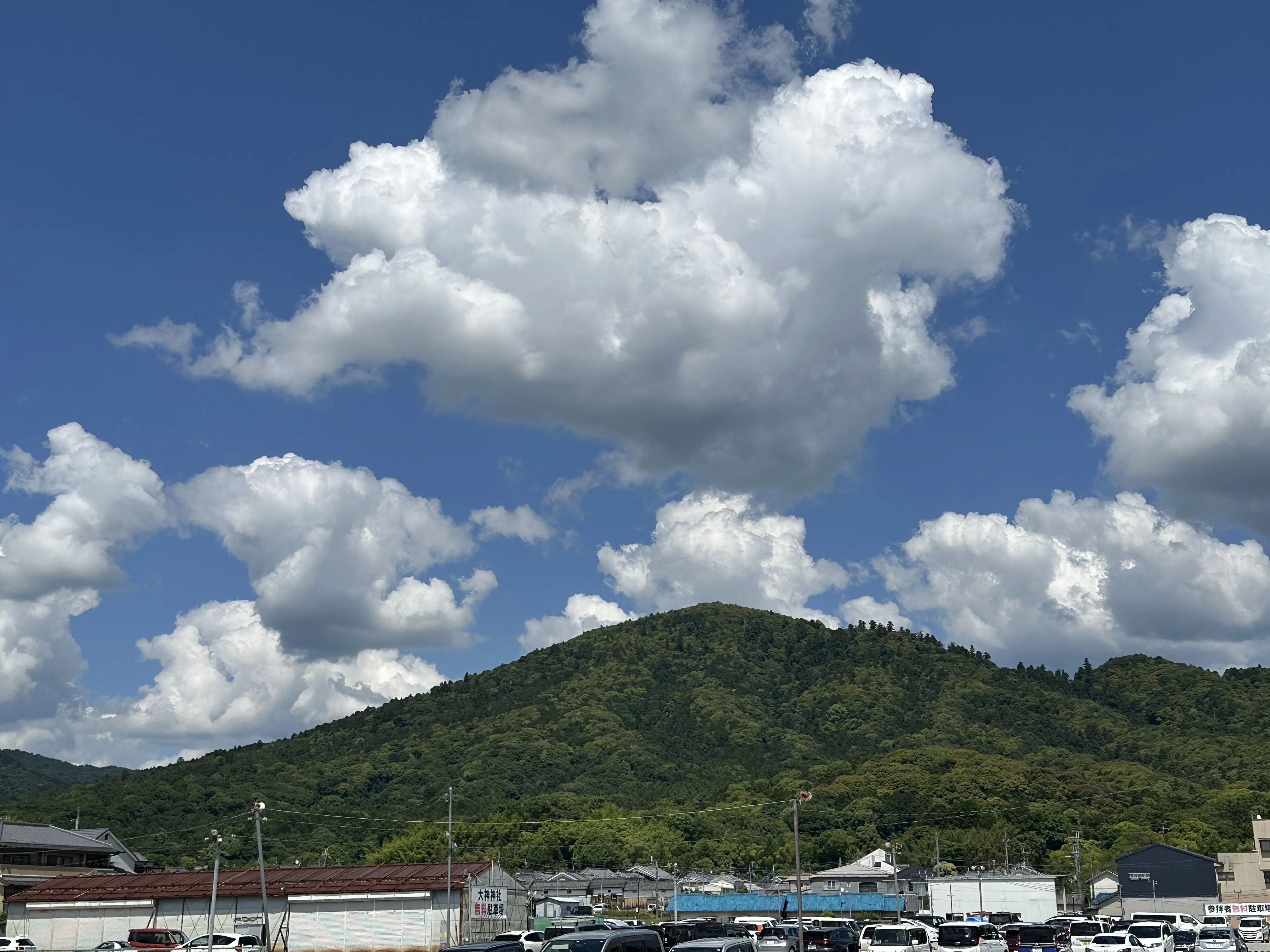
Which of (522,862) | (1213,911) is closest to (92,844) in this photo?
(522,862)

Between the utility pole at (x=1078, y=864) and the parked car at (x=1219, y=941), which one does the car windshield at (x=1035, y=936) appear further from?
the utility pole at (x=1078, y=864)

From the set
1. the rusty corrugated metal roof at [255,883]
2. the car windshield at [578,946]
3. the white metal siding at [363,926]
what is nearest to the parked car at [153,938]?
the rusty corrugated metal roof at [255,883]

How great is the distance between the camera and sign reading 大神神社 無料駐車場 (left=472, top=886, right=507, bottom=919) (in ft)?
227

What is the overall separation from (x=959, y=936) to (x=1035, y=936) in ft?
18.7

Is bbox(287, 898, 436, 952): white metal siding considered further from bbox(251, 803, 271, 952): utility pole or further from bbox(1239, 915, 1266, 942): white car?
bbox(1239, 915, 1266, 942): white car

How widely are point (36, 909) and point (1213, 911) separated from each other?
83483mm

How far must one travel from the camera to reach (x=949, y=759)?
654 feet

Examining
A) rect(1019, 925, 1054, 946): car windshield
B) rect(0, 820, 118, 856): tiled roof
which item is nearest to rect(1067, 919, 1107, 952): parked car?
rect(1019, 925, 1054, 946): car windshield

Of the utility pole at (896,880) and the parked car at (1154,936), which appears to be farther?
the utility pole at (896,880)

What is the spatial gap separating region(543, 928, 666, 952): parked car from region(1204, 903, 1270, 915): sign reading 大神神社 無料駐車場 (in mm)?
A: 65583

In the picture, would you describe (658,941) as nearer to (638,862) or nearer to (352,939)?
(352,939)

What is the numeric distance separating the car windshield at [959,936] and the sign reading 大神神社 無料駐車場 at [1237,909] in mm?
43366

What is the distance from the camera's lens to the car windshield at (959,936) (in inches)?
1841

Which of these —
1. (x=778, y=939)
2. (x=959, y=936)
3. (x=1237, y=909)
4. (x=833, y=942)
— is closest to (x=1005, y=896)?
(x=1237, y=909)
